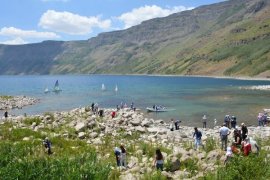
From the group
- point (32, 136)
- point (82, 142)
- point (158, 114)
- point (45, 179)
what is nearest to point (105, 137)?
point (82, 142)

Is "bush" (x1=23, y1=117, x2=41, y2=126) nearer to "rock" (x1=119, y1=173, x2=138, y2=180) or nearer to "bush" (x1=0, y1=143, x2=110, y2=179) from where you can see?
"bush" (x1=0, y1=143, x2=110, y2=179)

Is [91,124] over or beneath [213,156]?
beneath

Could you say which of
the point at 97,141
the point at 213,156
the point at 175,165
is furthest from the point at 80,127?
the point at 213,156

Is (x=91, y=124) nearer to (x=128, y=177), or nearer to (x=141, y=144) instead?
(x=141, y=144)

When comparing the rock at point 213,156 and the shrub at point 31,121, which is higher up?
the rock at point 213,156

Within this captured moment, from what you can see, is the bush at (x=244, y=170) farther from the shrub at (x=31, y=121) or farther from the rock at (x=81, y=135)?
the shrub at (x=31, y=121)

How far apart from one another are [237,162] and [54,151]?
1682cm

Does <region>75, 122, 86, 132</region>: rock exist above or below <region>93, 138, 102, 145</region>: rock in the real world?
above

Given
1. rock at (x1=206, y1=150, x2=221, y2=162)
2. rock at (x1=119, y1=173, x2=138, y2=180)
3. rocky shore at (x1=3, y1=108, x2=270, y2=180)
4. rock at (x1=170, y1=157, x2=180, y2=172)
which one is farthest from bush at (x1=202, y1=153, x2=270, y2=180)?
rock at (x1=206, y1=150, x2=221, y2=162)

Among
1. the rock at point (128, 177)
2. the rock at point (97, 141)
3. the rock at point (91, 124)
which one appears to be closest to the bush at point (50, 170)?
the rock at point (128, 177)

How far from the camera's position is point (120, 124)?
164ft

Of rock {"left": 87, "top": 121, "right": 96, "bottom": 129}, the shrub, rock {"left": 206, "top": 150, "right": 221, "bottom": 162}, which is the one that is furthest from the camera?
the shrub

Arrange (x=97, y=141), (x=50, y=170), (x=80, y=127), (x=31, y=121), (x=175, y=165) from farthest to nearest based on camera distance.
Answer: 1. (x=31, y=121)
2. (x=80, y=127)
3. (x=97, y=141)
4. (x=175, y=165)
5. (x=50, y=170)

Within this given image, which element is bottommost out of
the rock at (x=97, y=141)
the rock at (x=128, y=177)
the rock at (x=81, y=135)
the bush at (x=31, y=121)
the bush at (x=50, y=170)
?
the rock at (x=97, y=141)
